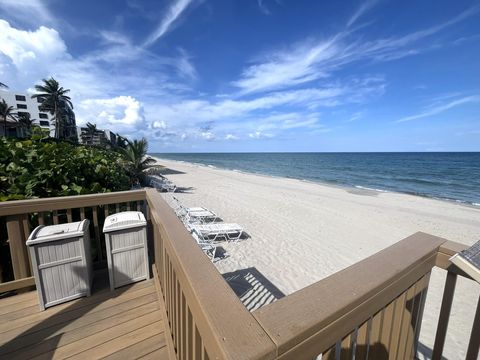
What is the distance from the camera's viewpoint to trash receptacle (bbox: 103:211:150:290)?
248cm

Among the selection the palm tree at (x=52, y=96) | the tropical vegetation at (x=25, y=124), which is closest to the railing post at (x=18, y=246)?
the tropical vegetation at (x=25, y=124)

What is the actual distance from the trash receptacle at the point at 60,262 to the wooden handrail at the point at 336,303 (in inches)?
92.2

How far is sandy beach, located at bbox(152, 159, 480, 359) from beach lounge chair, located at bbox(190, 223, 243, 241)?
1.26 feet

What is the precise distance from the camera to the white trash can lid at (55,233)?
215 centimetres

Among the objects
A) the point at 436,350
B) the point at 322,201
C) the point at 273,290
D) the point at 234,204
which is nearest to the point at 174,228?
the point at 436,350

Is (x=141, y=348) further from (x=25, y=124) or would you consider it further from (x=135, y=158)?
(x=25, y=124)

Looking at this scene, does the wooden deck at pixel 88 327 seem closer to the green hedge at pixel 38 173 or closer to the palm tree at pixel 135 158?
the green hedge at pixel 38 173

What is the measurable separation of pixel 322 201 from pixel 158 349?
12.9 meters

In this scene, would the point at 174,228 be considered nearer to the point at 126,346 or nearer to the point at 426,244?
the point at 126,346

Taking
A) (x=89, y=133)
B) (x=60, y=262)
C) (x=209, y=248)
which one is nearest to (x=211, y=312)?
(x=60, y=262)

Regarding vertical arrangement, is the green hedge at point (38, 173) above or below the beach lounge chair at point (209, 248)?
above

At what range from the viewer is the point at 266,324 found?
2.33ft

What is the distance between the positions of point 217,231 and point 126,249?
4507 mm

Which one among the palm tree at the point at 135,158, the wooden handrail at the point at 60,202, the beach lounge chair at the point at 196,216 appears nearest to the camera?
the wooden handrail at the point at 60,202
